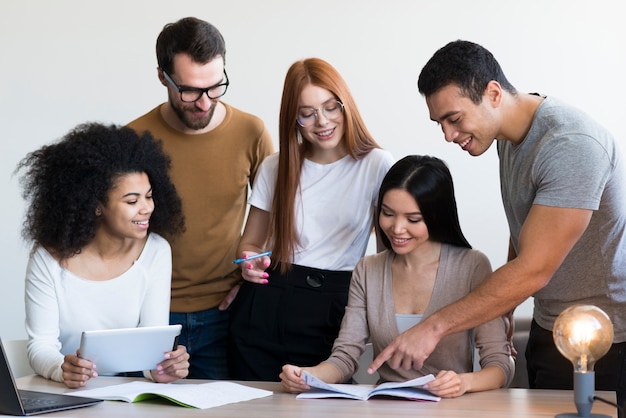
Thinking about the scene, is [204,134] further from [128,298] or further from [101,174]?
[128,298]

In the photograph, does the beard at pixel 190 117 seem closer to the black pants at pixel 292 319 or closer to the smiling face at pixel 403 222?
the black pants at pixel 292 319

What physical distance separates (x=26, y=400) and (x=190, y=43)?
1.28m

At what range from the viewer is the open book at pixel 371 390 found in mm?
2121

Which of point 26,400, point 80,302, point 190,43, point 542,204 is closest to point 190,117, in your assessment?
point 190,43

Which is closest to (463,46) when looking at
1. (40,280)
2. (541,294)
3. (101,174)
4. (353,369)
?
(541,294)

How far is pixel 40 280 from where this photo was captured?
2641 mm

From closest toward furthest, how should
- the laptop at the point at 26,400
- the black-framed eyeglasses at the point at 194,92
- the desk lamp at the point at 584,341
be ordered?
the desk lamp at the point at 584,341
the laptop at the point at 26,400
the black-framed eyeglasses at the point at 194,92

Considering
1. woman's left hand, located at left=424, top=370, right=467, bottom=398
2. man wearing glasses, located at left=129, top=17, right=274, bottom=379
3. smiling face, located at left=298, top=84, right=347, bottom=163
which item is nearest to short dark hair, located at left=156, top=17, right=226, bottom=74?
man wearing glasses, located at left=129, top=17, right=274, bottom=379

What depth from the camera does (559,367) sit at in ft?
7.90

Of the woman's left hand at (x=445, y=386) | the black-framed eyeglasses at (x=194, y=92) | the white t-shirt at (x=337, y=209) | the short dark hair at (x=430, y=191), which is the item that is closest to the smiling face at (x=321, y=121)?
the white t-shirt at (x=337, y=209)

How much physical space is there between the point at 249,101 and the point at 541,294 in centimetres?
209

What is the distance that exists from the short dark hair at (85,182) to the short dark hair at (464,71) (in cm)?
97

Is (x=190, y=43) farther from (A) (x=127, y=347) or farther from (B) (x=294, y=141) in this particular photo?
(A) (x=127, y=347)

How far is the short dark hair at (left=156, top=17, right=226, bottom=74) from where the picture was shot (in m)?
2.89
